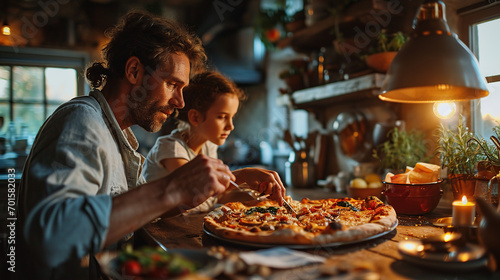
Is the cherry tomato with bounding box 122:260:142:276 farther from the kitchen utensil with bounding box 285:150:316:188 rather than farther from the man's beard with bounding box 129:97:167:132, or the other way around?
the kitchen utensil with bounding box 285:150:316:188

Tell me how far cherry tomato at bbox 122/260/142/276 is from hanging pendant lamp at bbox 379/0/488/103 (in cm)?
99

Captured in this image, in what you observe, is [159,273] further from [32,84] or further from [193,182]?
[32,84]

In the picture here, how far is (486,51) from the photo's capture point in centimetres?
219

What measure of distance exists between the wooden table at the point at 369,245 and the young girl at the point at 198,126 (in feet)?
1.31

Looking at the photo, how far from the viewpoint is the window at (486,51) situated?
2.13 m

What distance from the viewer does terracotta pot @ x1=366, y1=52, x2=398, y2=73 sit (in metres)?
2.42

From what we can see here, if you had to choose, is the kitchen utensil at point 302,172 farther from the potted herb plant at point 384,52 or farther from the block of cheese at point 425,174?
the block of cheese at point 425,174

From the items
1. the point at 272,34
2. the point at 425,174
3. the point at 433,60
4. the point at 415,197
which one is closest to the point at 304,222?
the point at 415,197

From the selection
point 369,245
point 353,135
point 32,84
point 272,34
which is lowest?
point 369,245

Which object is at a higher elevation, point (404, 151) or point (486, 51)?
→ point (486, 51)

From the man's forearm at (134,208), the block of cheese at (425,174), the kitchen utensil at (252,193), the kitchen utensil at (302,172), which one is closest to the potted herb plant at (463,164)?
the block of cheese at (425,174)

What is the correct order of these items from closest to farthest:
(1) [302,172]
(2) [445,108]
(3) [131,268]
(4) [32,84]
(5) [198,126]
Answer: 1. (3) [131,268]
2. (2) [445,108]
3. (5) [198,126]
4. (1) [302,172]
5. (4) [32,84]

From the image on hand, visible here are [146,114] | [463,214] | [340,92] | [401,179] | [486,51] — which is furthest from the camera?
[340,92]

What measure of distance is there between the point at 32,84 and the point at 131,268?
203 inches
